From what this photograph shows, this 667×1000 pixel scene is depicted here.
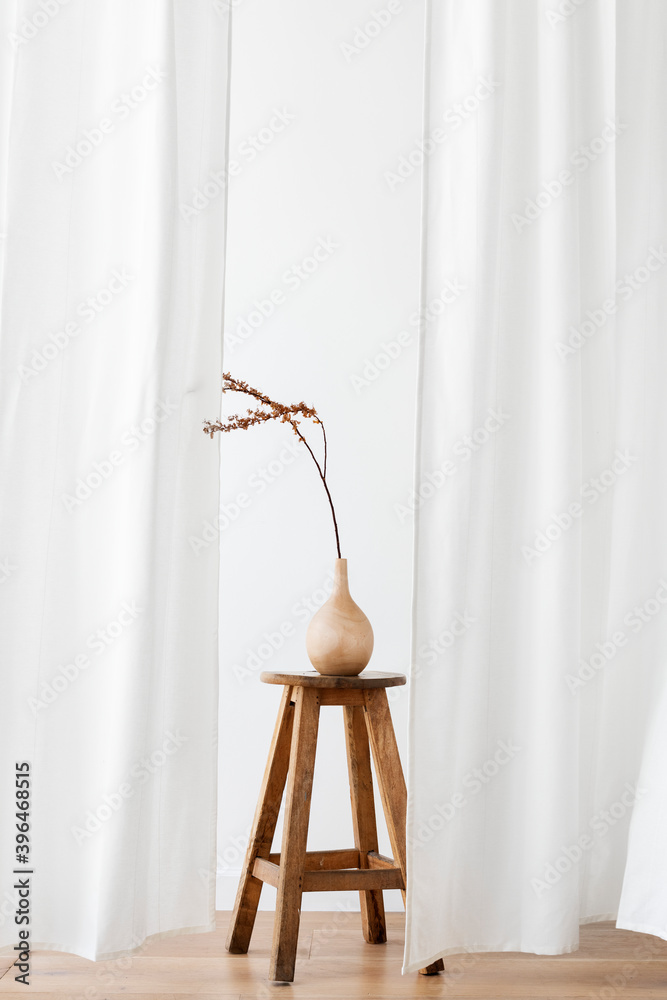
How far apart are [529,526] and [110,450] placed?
2.42 ft

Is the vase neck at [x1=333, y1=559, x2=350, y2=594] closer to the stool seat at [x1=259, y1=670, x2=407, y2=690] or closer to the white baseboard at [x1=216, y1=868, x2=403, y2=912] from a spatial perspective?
the stool seat at [x1=259, y1=670, x2=407, y2=690]

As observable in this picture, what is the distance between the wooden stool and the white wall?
290mm

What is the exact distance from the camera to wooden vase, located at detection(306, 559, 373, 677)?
1631 millimetres

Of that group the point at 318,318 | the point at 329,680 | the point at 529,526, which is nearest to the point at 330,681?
the point at 329,680

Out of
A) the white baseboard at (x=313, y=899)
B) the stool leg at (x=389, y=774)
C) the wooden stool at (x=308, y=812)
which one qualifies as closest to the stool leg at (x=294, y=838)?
the wooden stool at (x=308, y=812)

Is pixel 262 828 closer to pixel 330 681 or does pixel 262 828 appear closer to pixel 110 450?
pixel 330 681

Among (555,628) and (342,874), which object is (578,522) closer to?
(555,628)

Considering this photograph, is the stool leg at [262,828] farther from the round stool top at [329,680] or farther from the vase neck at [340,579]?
the vase neck at [340,579]

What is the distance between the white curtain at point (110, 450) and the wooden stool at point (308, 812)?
14 cm

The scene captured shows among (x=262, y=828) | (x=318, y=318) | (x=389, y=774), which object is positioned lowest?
(x=262, y=828)

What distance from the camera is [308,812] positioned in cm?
155

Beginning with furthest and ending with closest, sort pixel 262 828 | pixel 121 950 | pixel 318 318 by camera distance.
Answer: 1. pixel 318 318
2. pixel 262 828
3. pixel 121 950

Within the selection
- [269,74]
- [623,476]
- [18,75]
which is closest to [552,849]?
[623,476]

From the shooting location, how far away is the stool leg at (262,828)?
5.45 ft
